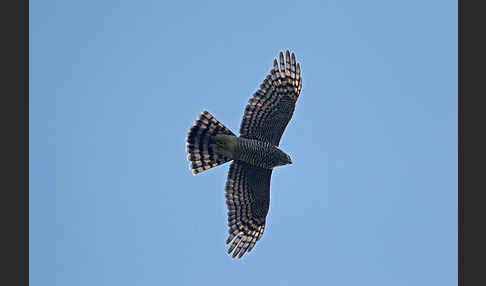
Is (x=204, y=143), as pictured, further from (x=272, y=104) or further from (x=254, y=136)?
(x=272, y=104)

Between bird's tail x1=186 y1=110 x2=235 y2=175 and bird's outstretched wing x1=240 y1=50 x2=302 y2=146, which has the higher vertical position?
bird's outstretched wing x1=240 y1=50 x2=302 y2=146

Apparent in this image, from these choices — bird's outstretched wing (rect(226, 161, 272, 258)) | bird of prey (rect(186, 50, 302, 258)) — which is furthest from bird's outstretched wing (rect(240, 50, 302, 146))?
bird's outstretched wing (rect(226, 161, 272, 258))

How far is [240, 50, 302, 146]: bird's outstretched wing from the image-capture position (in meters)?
17.2

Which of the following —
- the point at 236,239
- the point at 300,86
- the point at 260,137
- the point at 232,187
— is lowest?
the point at 236,239

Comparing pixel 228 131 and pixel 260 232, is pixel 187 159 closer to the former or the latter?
pixel 228 131

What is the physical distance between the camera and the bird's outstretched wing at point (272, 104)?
17.2 m

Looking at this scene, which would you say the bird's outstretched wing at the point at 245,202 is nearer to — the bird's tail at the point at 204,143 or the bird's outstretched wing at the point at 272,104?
the bird's tail at the point at 204,143

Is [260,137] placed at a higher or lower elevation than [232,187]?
higher

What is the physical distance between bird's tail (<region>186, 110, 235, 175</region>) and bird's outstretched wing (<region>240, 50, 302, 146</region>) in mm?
551

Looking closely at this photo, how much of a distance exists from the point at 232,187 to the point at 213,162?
0.80 metres

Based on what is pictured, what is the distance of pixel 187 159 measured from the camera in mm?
17453

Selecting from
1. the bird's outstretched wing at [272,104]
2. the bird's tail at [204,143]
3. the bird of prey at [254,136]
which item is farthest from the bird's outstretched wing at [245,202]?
the bird's outstretched wing at [272,104]

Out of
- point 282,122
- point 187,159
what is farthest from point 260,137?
point 187,159

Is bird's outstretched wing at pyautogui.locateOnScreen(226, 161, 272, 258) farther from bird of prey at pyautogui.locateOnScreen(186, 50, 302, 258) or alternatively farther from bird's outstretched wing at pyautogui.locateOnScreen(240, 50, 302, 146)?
bird's outstretched wing at pyautogui.locateOnScreen(240, 50, 302, 146)
